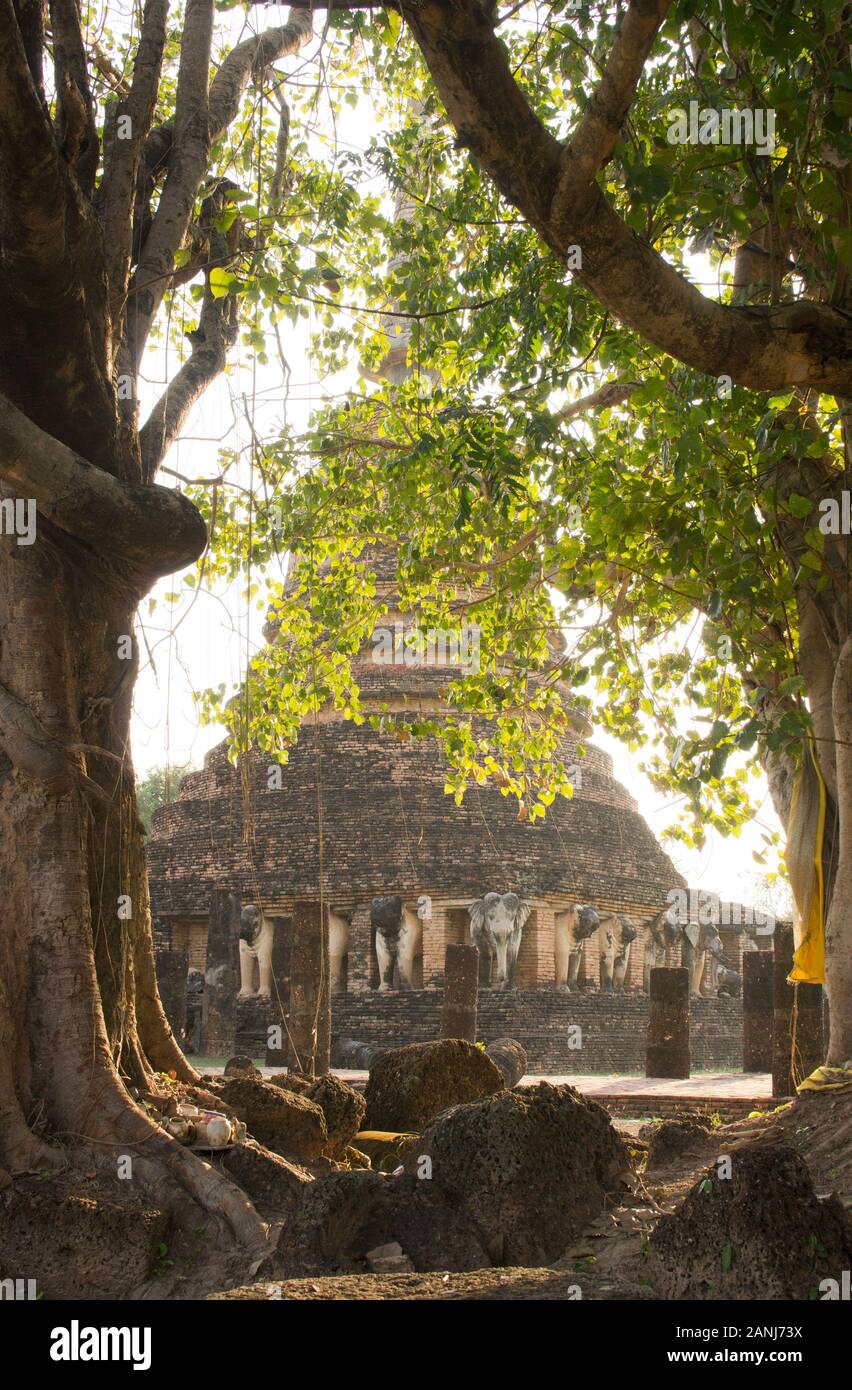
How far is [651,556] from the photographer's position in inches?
307

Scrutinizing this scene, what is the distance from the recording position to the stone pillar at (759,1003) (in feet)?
45.7

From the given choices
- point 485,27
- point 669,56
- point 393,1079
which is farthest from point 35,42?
point 393,1079

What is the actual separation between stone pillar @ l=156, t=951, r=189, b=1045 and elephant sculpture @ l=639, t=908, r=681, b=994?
8.59 meters

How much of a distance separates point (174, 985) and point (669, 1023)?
579 cm

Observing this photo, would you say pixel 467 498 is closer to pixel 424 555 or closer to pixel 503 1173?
pixel 424 555

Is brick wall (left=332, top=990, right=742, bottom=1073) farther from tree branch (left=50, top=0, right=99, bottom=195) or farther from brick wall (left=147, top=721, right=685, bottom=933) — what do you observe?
tree branch (left=50, top=0, right=99, bottom=195)

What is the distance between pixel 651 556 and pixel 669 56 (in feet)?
8.94

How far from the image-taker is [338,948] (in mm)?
18969

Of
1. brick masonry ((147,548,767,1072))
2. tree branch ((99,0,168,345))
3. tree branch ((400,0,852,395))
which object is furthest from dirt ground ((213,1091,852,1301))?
brick masonry ((147,548,767,1072))

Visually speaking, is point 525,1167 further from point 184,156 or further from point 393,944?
point 393,944

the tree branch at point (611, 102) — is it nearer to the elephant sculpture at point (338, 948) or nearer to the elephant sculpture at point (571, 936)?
the elephant sculpture at point (338, 948)

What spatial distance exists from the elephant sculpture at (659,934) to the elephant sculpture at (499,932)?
401 centimetres

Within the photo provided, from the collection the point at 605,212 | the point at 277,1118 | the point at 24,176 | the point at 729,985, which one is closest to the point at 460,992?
the point at 277,1118
